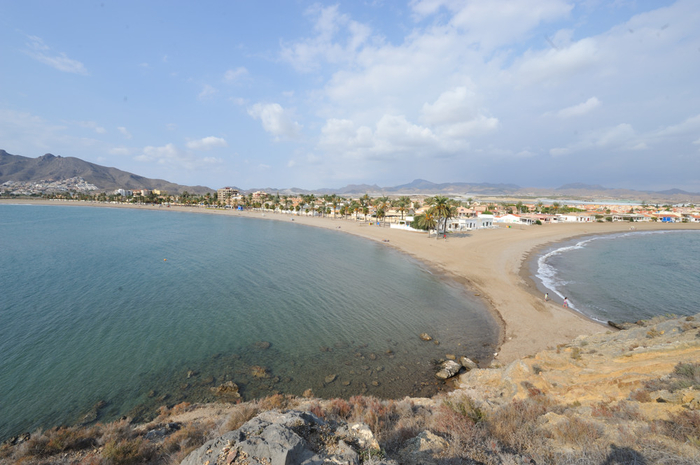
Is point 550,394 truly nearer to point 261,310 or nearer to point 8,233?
point 261,310

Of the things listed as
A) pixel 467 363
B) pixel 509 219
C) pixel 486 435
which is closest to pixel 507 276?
pixel 467 363

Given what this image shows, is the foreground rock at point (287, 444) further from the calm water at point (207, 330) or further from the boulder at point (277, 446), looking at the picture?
the calm water at point (207, 330)

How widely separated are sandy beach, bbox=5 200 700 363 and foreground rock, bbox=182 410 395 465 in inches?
510

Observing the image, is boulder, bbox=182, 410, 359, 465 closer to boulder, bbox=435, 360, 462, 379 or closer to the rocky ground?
the rocky ground

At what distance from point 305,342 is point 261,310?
250 inches

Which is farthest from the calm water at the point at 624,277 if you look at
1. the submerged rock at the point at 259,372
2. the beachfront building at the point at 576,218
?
the beachfront building at the point at 576,218

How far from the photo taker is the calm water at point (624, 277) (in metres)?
23.2

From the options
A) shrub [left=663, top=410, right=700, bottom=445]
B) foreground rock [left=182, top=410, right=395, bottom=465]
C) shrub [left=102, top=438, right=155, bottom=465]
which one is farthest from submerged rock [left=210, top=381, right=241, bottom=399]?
shrub [left=663, top=410, right=700, bottom=445]

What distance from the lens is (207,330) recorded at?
61.4 ft

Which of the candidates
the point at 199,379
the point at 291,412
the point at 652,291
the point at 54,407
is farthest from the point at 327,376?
the point at 652,291

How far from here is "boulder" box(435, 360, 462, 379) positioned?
14.3m

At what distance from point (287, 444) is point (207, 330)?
52.7 feet

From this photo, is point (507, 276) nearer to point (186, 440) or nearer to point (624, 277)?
point (624, 277)

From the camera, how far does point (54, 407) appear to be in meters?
11.7
